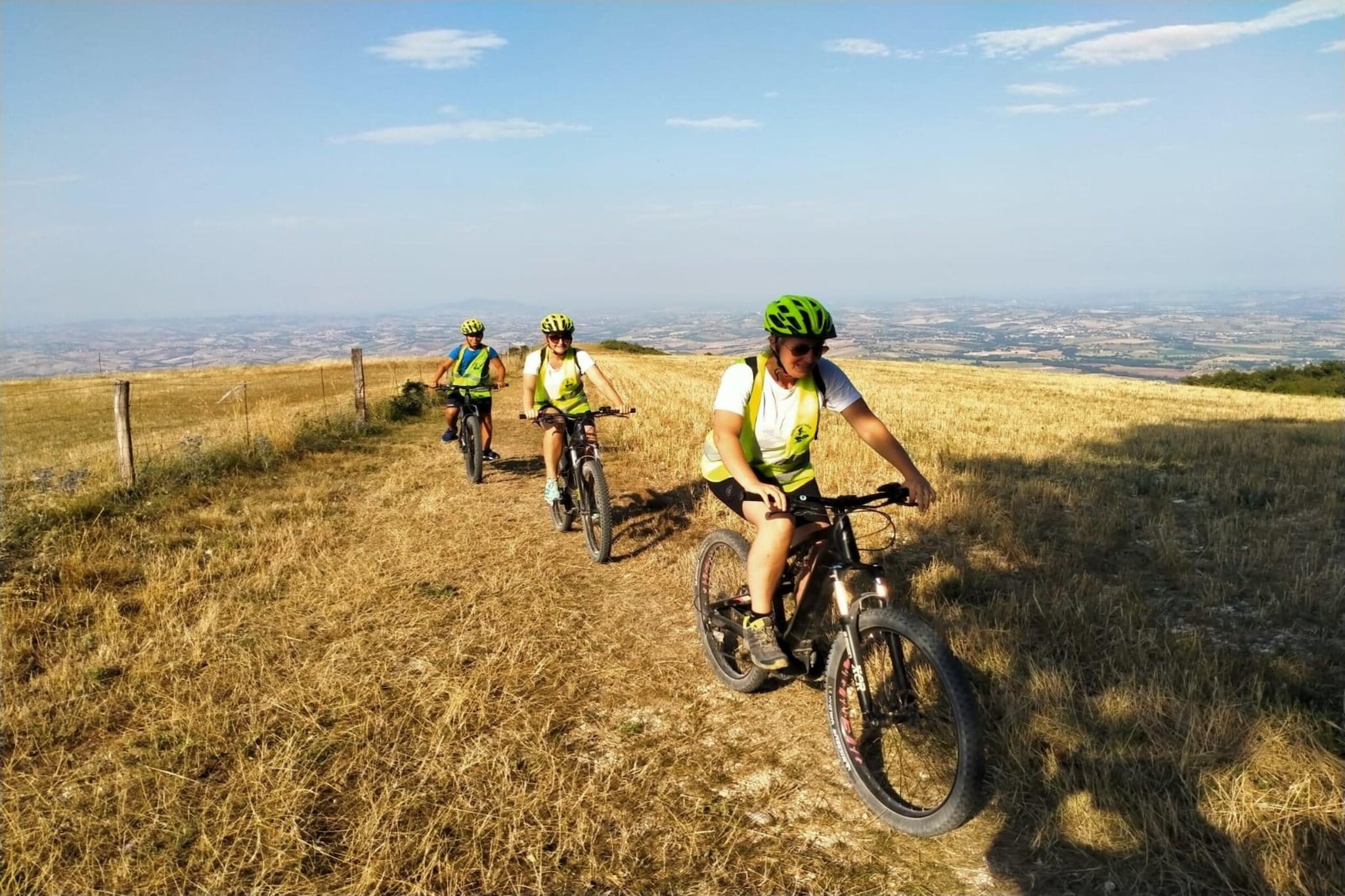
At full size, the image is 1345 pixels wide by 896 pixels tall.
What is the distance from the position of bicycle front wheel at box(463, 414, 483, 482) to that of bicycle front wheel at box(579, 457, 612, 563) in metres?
3.28

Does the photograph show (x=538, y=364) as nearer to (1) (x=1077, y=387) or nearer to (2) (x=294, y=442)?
(2) (x=294, y=442)

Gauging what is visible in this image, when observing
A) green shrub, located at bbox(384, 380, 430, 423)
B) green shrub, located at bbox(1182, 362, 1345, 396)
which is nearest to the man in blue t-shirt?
green shrub, located at bbox(384, 380, 430, 423)

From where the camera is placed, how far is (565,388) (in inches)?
311

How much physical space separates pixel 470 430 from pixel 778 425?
7.21m

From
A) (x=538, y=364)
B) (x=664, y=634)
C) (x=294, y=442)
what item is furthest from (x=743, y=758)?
(x=294, y=442)

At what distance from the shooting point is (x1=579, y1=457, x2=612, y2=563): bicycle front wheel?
6970 millimetres

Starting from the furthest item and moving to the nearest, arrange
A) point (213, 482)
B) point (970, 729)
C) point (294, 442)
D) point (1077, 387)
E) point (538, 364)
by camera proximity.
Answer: point (1077, 387)
point (294, 442)
point (213, 482)
point (538, 364)
point (970, 729)

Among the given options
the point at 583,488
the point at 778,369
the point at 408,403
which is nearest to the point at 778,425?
the point at 778,369

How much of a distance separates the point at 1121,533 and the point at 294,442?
38.7 ft

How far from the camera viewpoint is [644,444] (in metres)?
12.9

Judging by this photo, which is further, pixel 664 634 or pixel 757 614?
pixel 664 634

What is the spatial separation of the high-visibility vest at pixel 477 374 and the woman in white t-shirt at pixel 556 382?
9.51 feet

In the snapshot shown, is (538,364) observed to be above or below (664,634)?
above

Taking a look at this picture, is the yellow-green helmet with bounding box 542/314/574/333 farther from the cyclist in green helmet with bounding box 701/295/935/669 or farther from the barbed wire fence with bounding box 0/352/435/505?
the barbed wire fence with bounding box 0/352/435/505
